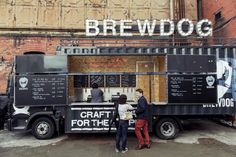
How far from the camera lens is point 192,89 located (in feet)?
37.0

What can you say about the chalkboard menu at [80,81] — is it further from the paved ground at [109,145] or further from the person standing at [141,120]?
the person standing at [141,120]

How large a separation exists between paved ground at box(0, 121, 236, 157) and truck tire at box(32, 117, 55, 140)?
0.25m

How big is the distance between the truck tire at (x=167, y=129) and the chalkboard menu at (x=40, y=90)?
11.6 feet

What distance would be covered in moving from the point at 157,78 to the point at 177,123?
2570mm

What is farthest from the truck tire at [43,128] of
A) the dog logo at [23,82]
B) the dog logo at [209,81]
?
the dog logo at [209,81]

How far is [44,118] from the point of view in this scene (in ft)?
36.9

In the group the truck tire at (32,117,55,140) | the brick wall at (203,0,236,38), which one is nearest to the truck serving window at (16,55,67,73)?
the truck tire at (32,117,55,140)

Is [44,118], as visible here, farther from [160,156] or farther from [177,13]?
[177,13]

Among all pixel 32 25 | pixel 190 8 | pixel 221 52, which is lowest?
→ pixel 221 52

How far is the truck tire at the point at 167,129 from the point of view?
11242 millimetres

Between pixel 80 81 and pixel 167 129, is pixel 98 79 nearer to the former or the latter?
pixel 80 81

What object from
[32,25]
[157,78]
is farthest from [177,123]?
[32,25]

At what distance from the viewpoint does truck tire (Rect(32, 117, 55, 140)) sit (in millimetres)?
11234

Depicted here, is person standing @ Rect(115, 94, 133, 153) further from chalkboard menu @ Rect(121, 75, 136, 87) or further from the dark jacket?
chalkboard menu @ Rect(121, 75, 136, 87)
